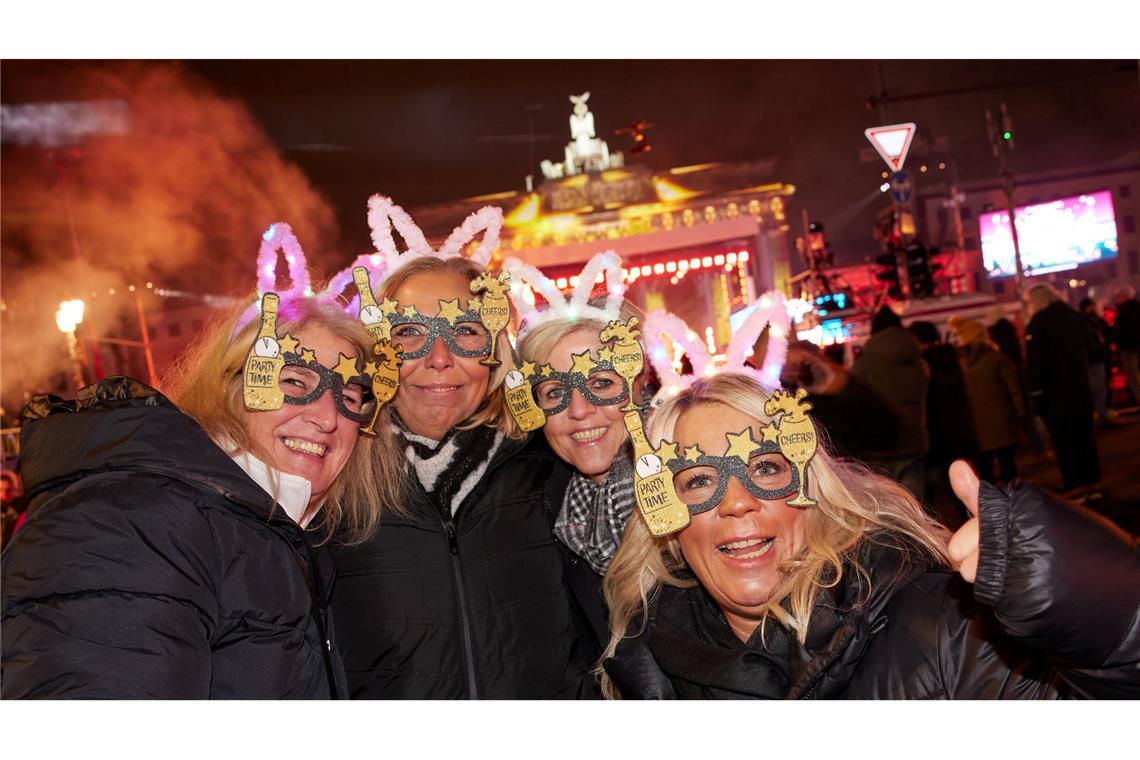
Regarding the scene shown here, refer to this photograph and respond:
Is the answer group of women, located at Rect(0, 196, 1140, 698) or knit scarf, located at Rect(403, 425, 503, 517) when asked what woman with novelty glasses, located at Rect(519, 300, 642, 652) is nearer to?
group of women, located at Rect(0, 196, 1140, 698)

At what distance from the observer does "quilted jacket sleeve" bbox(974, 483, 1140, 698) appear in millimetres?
1412

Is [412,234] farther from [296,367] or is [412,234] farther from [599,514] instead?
[599,514]

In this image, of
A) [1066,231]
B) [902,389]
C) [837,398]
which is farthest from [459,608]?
[1066,231]

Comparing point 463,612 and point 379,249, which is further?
point 379,249

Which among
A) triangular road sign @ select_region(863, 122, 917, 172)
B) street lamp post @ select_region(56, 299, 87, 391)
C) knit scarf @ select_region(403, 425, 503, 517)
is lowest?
knit scarf @ select_region(403, 425, 503, 517)

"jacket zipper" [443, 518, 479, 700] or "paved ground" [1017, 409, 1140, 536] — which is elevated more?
"jacket zipper" [443, 518, 479, 700]

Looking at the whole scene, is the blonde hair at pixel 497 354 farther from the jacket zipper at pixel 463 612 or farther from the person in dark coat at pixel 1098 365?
the person in dark coat at pixel 1098 365

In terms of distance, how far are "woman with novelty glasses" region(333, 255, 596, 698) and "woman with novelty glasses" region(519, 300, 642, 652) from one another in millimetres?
79

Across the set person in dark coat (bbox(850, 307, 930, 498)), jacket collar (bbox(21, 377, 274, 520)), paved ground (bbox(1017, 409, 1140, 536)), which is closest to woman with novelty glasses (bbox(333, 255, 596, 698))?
jacket collar (bbox(21, 377, 274, 520))

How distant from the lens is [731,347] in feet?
7.92

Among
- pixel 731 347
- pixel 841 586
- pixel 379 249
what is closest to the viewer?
pixel 841 586

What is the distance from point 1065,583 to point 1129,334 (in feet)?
35.2
